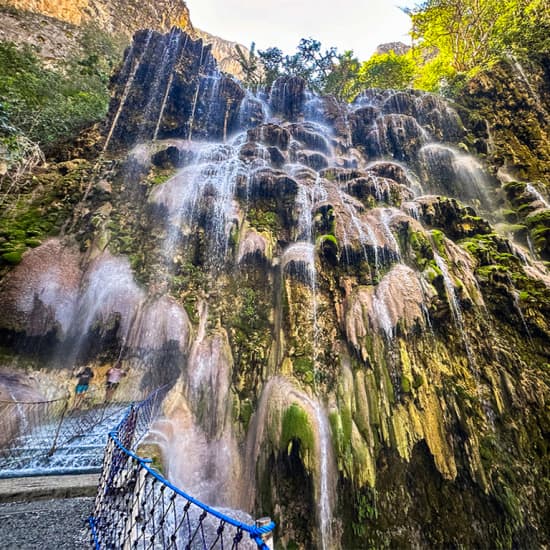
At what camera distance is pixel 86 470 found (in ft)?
18.3

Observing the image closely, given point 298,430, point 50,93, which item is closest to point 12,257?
point 298,430

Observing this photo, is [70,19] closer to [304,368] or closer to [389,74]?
[389,74]

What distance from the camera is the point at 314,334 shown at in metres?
9.44

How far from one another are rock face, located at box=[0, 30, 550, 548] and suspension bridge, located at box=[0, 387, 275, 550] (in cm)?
158

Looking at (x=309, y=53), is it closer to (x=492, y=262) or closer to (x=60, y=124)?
(x=60, y=124)

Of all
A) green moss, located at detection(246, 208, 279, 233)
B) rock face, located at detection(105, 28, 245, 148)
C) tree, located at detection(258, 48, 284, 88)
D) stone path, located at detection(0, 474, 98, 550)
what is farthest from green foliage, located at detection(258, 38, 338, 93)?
stone path, located at detection(0, 474, 98, 550)

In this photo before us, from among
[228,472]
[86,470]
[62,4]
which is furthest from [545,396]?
[62,4]

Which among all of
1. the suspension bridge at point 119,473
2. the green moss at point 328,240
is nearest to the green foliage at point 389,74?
the green moss at point 328,240

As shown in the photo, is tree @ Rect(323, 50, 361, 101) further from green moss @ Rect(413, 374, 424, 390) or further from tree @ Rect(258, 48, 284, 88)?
green moss @ Rect(413, 374, 424, 390)

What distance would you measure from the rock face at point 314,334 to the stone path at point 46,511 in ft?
9.74

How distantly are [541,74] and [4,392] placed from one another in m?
31.4

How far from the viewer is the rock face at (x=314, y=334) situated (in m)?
7.15

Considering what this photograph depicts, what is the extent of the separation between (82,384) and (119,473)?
658 centimetres

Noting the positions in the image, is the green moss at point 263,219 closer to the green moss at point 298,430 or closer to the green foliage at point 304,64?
the green moss at point 298,430
